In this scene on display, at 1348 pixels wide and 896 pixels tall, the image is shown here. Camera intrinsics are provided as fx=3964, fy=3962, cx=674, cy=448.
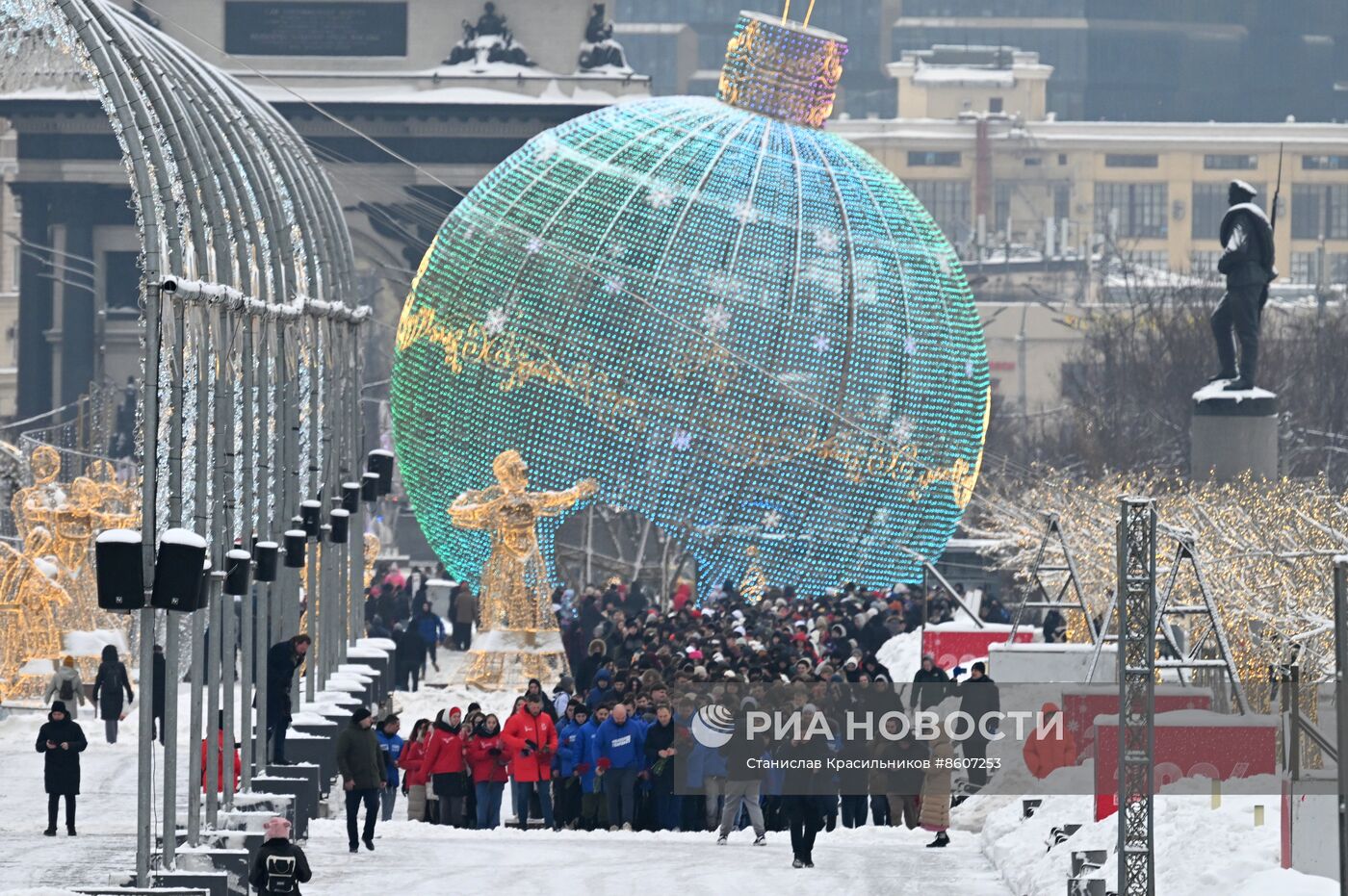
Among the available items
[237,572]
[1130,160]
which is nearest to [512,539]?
[237,572]

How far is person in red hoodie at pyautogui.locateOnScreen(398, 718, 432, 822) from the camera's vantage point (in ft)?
81.1

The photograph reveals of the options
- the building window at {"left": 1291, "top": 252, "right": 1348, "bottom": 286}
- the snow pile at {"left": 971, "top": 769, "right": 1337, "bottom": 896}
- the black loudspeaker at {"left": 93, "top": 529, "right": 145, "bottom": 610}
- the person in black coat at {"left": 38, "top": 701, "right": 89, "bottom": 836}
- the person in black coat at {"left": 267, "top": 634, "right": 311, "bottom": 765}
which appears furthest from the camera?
the building window at {"left": 1291, "top": 252, "right": 1348, "bottom": 286}

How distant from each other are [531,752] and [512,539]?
21.3 feet

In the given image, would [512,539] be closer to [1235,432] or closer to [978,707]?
[978,707]

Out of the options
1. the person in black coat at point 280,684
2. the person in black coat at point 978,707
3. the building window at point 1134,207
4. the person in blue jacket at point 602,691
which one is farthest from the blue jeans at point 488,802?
the building window at point 1134,207

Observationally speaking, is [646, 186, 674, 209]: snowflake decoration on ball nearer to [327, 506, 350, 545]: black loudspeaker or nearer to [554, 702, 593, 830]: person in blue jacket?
[327, 506, 350, 545]: black loudspeaker

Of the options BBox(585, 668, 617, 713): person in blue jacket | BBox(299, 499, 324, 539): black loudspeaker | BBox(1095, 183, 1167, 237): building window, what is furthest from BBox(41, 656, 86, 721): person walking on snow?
BBox(1095, 183, 1167, 237): building window

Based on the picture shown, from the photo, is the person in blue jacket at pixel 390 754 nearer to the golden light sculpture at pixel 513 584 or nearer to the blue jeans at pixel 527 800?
the blue jeans at pixel 527 800

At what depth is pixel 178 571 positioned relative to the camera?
18469mm

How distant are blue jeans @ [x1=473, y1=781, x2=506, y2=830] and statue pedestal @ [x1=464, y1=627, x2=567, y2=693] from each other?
6400 millimetres

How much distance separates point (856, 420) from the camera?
33.4 m

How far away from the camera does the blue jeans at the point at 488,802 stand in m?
24.5

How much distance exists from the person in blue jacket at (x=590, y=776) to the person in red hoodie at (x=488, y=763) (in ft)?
1.55

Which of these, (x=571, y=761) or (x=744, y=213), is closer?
(x=571, y=761)
